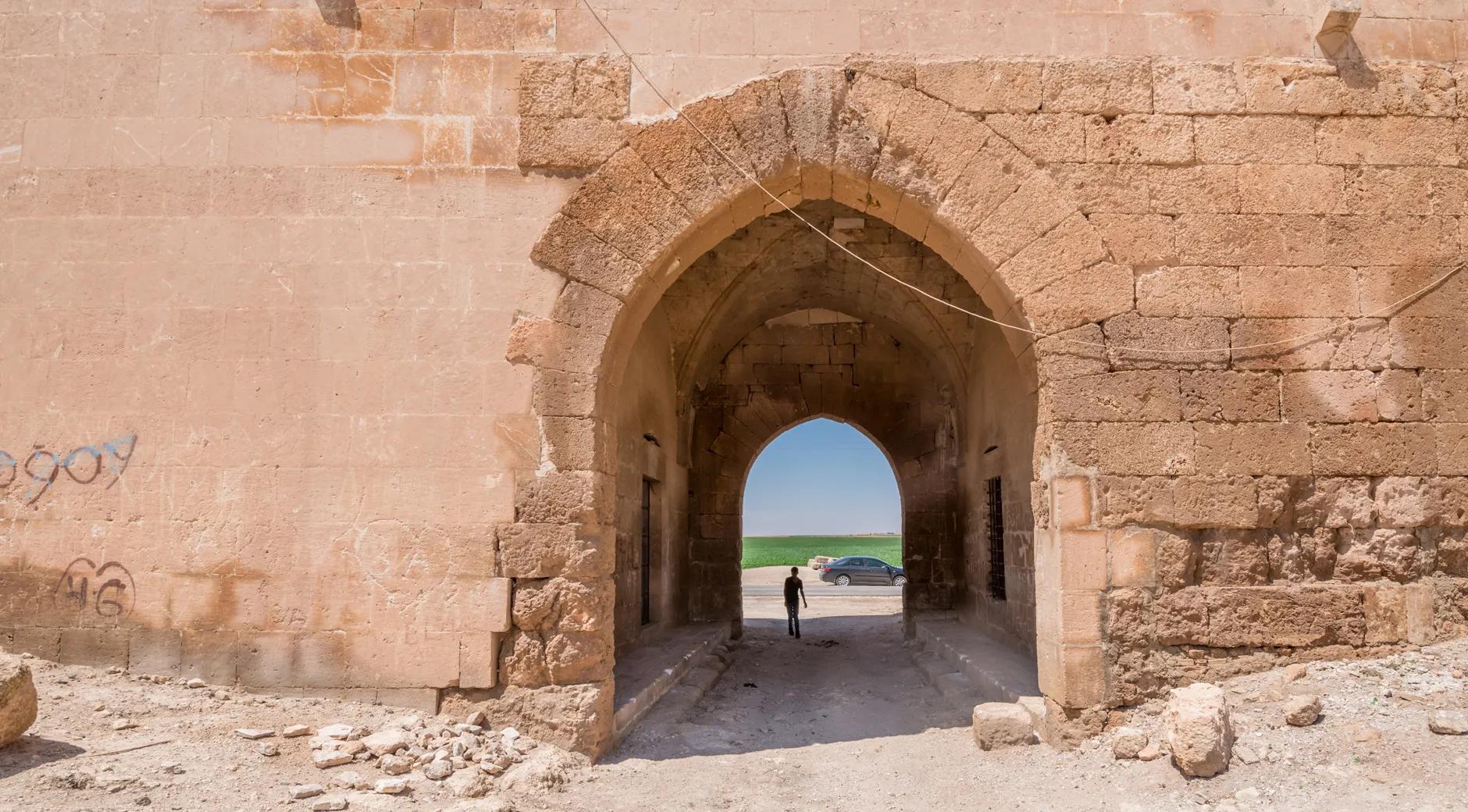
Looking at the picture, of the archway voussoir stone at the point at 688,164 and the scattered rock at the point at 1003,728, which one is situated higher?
the archway voussoir stone at the point at 688,164


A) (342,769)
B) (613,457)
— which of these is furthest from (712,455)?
(342,769)

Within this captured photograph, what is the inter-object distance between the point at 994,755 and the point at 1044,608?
2.62ft

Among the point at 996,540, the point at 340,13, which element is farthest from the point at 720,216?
the point at 996,540

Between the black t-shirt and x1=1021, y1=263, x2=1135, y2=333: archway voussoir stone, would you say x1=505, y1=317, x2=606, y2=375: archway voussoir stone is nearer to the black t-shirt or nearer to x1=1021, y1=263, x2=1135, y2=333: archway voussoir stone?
x1=1021, y1=263, x2=1135, y2=333: archway voussoir stone

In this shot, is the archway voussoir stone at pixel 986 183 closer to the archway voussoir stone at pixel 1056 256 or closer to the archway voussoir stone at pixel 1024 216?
the archway voussoir stone at pixel 1024 216

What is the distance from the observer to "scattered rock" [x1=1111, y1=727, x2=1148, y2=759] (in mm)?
4387

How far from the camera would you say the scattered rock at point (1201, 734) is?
159 inches

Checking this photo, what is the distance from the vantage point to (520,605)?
4.71 m

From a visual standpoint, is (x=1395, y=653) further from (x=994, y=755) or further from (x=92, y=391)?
(x=92, y=391)

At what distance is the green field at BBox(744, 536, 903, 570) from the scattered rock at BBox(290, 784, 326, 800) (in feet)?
95.8

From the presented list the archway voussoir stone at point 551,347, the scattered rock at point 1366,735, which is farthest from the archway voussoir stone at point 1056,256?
the scattered rock at point 1366,735

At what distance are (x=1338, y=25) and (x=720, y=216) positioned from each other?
345 cm

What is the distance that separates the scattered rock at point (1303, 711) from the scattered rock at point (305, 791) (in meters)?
4.21

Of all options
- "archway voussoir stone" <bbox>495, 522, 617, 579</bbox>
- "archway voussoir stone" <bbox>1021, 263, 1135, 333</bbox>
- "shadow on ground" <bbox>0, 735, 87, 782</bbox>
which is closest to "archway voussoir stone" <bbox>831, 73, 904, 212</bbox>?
"archway voussoir stone" <bbox>1021, 263, 1135, 333</bbox>
